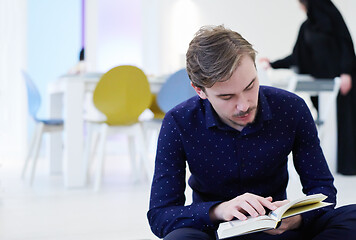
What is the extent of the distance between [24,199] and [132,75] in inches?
38.5

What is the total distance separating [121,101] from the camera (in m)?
3.06

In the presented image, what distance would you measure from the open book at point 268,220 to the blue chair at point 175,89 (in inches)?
86.0

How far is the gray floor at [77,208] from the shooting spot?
1930 millimetres

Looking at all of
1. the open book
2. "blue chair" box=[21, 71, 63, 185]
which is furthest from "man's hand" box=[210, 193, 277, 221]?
"blue chair" box=[21, 71, 63, 185]

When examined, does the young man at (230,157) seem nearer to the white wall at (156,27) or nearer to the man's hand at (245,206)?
the man's hand at (245,206)

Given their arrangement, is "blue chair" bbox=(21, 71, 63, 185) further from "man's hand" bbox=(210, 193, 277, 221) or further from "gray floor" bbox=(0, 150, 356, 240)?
"man's hand" bbox=(210, 193, 277, 221)

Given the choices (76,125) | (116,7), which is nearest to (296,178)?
(76,125)

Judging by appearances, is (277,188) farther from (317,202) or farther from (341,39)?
(341,39)

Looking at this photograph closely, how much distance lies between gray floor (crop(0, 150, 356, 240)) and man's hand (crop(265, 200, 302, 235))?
32.9 inches

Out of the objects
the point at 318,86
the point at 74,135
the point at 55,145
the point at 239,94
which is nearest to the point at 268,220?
the point at 239,94

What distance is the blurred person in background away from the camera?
351 cm

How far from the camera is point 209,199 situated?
1.23m

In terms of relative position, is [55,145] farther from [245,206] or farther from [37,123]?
[245,206]

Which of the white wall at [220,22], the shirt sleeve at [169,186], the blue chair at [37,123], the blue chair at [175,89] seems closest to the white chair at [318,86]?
the blue chair at [175,89]
